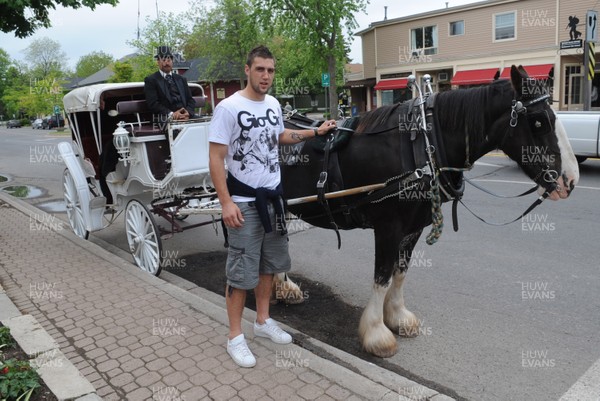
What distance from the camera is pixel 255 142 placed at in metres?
3.52

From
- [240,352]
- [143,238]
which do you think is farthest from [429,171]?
[143,238]

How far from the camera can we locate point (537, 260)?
5.84 meters

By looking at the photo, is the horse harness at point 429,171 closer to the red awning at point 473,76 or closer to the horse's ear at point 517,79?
the horse's ear at point 517,79

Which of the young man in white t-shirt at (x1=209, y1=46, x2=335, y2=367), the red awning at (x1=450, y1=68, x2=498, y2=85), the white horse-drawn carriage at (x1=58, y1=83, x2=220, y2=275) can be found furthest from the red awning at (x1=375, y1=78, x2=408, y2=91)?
the young man in white t-shirt at (x1=209, y1=46, x2=335, y2=367)

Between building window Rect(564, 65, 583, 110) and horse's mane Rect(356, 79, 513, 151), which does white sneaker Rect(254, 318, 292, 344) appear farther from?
building window Rect(564, 65, 583, 110)

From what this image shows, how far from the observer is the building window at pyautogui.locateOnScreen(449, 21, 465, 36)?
97.5 feet

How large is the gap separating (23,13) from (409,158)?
29.3ft

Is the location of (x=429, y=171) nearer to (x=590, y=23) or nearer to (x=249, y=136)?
(x=249, y=136)

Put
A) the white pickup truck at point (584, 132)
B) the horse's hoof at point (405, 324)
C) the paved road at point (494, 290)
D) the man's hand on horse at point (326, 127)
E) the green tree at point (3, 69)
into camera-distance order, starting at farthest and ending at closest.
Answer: the green tree at point (3, 69)
the white pickup truck at point (584, 132)
the horse's hoof at point (405, 324)
the man's hand on horse at point (326, 127)
the paved road at point (494, 290)

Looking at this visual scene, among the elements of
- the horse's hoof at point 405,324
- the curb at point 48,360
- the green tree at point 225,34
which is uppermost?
the green tree at point 225,34

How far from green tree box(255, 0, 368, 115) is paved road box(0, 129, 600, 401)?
2160cm

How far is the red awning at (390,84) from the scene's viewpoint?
32.6 metres

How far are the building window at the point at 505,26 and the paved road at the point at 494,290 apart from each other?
21726 millimetres

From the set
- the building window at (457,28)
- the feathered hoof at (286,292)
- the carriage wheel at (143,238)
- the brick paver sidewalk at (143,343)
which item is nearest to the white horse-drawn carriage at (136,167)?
the carriage wheel at (143,238)
